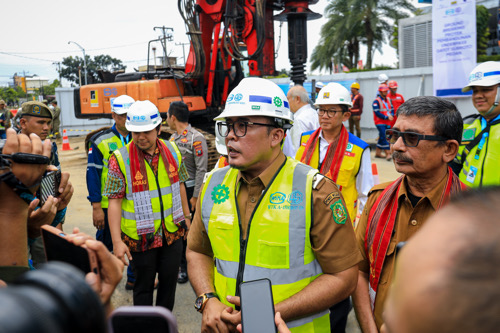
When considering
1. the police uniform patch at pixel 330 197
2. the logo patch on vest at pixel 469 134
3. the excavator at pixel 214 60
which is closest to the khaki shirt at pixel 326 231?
the police uniform patch at pixel 330 197

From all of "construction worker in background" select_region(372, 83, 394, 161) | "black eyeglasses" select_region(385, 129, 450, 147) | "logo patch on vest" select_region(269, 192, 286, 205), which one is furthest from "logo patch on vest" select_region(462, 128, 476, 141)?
"construction worker in background" select_region(372, 83, 394, 161)

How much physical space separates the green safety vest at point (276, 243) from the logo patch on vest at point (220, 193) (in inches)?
1.4

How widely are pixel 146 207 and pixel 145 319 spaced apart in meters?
3.05

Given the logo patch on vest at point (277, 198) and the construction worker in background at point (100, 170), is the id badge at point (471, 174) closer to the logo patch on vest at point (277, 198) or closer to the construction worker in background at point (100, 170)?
the logo patch on vest at point (277, 198)

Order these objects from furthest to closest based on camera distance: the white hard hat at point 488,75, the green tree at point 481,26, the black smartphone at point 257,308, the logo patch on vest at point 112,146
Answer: the green tree at point 481,26, the logo patch on vest at point 112,146, the white hard hat at point 488,75, the black smartphone at point 257,308

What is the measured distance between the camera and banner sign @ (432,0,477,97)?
10438mm

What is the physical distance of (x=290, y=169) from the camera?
2404 mm

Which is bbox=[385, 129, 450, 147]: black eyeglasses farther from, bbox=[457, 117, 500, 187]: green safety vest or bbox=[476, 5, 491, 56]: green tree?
bbox=[476, 5, 491, 56]: green tree

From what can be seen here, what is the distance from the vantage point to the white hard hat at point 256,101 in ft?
7.93

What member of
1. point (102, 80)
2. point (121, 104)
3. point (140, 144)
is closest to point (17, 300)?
point (140, 144)

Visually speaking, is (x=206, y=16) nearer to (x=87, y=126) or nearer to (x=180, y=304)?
(x=180, y=304)

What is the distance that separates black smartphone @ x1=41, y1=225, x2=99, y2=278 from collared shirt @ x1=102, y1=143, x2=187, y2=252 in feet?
9.63

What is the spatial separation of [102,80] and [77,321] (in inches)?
534

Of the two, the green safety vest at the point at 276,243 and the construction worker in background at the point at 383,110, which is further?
the construction worker in background at the point at 383,110
